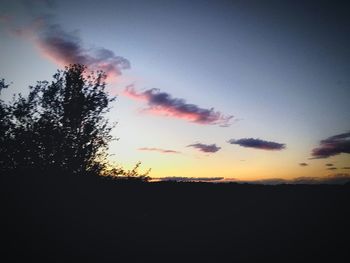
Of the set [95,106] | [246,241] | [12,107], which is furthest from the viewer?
[95,106]

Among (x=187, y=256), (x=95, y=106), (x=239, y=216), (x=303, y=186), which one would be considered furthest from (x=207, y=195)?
(x=95, y=106)

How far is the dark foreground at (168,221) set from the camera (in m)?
7.14

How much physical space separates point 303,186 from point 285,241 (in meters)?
3.99

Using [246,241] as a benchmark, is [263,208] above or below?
above

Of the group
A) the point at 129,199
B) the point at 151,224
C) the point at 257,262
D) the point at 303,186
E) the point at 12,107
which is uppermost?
the point at 12,107

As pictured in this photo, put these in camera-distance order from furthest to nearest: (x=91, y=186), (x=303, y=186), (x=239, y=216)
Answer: (x=303, y=186), (x=91, y=186), (x=239, y=216)

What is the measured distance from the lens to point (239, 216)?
9008mm

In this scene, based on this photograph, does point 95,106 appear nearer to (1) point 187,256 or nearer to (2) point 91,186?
(2) point 91,186

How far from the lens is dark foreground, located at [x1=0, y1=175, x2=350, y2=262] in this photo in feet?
23.4

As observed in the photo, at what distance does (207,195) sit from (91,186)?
4.40 m

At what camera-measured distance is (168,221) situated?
28.2 feet

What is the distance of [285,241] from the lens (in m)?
7.80

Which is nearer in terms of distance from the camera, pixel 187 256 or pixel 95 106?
pixel 187 256

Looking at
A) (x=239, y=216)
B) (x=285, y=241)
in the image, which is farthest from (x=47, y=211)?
(x=285, y=241)
